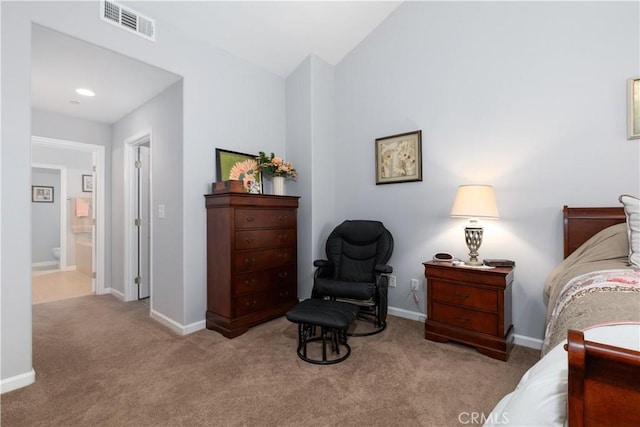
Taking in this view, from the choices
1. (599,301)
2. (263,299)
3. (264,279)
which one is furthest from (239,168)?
(599,301)

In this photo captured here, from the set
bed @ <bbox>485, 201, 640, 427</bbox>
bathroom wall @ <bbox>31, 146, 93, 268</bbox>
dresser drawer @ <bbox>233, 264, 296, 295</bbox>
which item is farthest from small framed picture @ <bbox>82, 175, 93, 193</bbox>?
bed @ <bbox>485, 201, 640, 427</bbox>

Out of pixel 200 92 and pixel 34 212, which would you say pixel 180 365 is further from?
pixel 34 212

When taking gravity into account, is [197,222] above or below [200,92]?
below

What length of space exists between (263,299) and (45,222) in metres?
6.47

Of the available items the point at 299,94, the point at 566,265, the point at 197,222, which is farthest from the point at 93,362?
the point at 566,265

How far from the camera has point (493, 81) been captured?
8.51 ft

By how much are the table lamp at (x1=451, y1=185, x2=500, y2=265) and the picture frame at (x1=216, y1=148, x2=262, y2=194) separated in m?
1.95

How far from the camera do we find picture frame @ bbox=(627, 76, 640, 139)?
6.68ft

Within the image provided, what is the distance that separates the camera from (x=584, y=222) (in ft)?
7.09

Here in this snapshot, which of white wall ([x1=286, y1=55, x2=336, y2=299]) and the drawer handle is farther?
white wall ([x1=286, y1=55, x2=336, y2=299])

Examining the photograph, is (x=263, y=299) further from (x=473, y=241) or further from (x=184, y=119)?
(x=473, y=241)

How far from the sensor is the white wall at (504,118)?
2.16 m

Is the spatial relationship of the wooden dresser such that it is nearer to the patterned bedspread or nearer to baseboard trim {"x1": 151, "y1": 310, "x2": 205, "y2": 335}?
baseboard trim {"x1": 151, "y1": 310, "x2": 205, "y2": 335}

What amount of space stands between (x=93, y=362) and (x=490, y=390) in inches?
109
